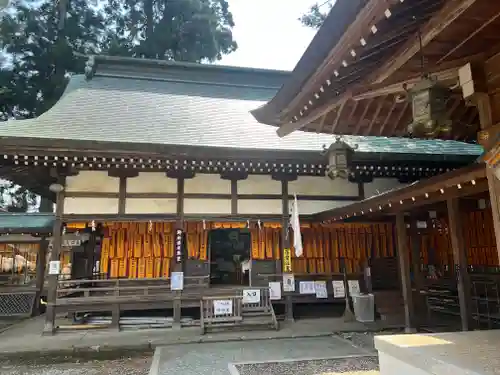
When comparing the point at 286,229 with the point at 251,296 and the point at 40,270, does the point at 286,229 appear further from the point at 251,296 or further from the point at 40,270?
the point at 40,270

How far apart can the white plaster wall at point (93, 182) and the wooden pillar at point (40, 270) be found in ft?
16.2

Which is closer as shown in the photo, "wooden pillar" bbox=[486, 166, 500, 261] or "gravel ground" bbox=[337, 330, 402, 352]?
"wooden pillar" bbox=[486, 166, 500, 261]

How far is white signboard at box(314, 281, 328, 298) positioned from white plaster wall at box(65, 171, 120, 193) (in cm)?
563

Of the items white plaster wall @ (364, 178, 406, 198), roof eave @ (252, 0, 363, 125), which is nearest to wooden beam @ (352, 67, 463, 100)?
roof eave @ (252, 0, 363, 125)

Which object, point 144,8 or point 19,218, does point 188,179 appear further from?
point 144,8

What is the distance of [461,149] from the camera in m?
9.99

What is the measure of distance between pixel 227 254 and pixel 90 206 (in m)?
6.24

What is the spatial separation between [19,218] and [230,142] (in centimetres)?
911

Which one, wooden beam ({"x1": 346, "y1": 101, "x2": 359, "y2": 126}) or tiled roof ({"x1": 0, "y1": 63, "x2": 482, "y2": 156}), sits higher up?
tiled roof ({"x1": 0, "y1": 63, "x2": 482, "y2": 156})

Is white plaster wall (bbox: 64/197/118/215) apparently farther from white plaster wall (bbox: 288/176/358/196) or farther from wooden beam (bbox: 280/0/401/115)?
wooden beam (bbox: 280/0/401/115)

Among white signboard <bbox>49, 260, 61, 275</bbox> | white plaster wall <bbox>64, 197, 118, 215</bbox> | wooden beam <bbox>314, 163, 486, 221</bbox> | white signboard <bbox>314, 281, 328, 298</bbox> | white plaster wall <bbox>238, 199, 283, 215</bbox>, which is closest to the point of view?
wooden beam <bbox>314, 163, 486, 221</bbox>

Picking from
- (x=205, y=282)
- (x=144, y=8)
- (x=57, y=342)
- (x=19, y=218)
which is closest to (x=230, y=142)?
(x=205, y=282)

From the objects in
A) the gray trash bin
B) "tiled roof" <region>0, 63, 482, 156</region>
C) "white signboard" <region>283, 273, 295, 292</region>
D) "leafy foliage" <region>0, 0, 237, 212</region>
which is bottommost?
the gray trash bin

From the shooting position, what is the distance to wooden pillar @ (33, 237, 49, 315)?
11.6 metres
